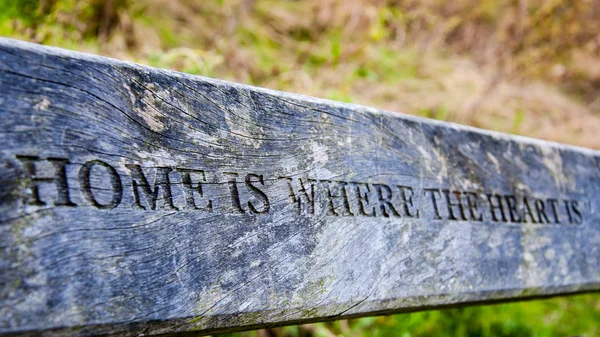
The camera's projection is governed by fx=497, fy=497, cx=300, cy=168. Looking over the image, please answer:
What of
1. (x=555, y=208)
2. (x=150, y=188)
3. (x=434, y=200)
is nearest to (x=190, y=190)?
(x=150, y=188)

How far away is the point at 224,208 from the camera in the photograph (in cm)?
99

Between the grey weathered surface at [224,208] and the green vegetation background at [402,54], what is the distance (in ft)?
2.61

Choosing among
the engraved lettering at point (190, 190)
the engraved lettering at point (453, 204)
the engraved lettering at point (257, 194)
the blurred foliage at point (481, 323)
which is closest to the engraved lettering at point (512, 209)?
the engraved lettering at point (453, 204)

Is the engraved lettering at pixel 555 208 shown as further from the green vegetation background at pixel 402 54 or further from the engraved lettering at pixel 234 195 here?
the engraved lettering at pixel 234 195

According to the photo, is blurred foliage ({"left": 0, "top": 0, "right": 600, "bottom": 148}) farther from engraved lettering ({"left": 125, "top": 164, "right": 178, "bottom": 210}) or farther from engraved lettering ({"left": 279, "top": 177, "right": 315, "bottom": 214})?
engraved lettering ({"left": 125, "top": 164, "right": 178, "bottom": 210})

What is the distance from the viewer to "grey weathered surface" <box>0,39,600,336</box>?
794 mm

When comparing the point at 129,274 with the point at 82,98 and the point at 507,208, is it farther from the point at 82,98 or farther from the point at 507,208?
the point at 507,208

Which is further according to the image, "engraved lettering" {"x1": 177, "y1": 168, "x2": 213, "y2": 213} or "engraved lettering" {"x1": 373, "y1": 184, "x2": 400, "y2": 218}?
"engraved lettering" {"x1": 373, "y1": 184, "x2": 400, "y2": 218}

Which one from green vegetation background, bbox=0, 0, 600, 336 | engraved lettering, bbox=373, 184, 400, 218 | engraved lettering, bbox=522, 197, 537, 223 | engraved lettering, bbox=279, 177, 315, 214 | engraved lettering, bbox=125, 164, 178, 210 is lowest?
engraved lettering, bbox=522, 197, 537, 223

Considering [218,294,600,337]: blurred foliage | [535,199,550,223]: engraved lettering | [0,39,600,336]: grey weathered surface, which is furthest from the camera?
[218,294,600,337]: blurred foliage

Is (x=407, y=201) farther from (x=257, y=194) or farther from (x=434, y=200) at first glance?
(x=257, y=194)

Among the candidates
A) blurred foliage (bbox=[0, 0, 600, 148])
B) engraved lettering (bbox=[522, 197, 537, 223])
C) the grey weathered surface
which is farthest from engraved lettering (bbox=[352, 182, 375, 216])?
blurred foliage (bbox=[0, 0, 600, 148])

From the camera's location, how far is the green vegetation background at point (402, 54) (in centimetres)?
234

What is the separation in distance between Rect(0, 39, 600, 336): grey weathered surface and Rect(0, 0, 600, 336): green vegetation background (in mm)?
797
